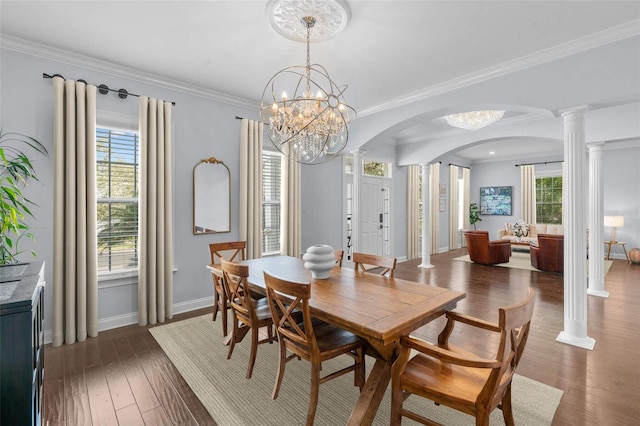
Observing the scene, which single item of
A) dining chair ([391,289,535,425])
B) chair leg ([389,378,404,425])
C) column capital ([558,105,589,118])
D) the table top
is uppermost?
column capital ([558,105,589,118])

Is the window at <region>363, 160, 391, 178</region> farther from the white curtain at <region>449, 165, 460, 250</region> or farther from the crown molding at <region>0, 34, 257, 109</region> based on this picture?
the crown molding at <region>0, 34, 257, 109</region>

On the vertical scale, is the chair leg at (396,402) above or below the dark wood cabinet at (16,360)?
below

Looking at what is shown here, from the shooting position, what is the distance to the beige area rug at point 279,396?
1.93 metres

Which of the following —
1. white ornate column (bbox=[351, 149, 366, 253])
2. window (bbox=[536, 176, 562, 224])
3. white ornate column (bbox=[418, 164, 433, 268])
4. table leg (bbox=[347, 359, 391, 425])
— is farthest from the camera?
window (bbox=[536, 176, 562, 224])

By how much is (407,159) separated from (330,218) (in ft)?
8.66

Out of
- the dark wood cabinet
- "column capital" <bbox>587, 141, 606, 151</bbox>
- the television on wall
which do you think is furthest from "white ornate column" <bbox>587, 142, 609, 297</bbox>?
the dark wood cabinet

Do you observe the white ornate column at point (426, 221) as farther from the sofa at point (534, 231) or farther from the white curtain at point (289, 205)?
the white curtain at point (289, 205)

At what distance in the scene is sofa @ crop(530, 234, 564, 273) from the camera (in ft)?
18.8

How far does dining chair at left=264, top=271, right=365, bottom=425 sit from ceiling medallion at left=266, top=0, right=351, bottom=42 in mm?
1912

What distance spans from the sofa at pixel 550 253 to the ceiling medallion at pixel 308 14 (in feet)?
18.7

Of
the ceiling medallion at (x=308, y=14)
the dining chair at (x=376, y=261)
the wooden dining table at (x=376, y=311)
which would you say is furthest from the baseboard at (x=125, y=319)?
the ceiling medallion at (x=308, y=14)

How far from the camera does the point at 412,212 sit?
24.4 ft

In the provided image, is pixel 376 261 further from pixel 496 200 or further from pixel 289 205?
pixel 496 200

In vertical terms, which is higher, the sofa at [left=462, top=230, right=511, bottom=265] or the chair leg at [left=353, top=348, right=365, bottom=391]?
the sofa at [left=462, top=230, right=511, bottom=265]
